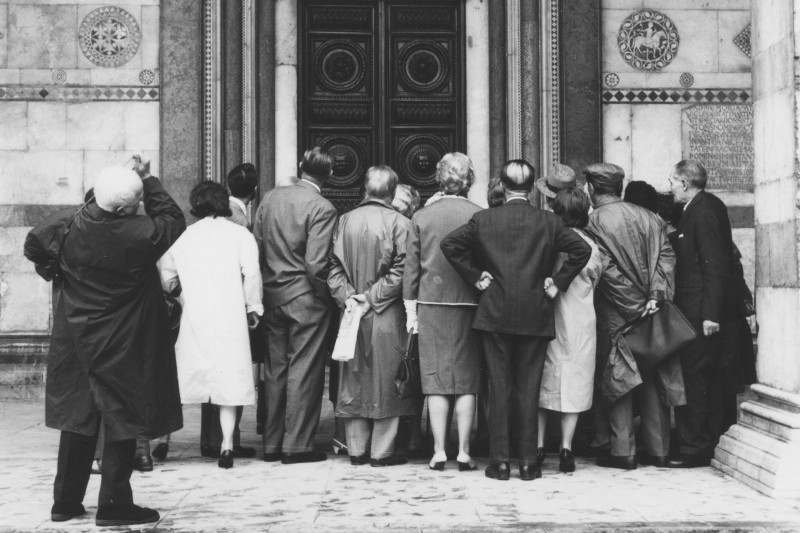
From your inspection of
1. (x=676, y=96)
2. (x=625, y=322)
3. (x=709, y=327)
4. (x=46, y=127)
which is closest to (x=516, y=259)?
(x=625, y=322)

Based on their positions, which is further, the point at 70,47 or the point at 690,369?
the point at 70,47

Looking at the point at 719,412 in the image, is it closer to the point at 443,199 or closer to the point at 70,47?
the point at 443,199

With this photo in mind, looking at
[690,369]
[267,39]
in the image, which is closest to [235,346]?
[690,369]

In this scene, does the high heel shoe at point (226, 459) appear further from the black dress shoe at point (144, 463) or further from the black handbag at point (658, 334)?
the black handbag at point (658, 334)

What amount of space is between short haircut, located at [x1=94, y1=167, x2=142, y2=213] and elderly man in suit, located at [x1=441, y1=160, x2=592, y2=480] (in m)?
2.09

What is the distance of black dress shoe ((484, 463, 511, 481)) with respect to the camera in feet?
21.2

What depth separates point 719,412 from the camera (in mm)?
7266

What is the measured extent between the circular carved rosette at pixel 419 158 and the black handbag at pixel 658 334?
4.40 meters

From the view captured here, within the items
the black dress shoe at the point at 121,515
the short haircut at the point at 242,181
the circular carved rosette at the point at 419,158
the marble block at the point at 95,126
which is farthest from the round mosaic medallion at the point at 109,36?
the black dress shoe at the point at 121,515

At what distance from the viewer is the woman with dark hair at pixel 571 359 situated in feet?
22.3

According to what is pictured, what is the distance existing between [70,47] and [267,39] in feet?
6.35

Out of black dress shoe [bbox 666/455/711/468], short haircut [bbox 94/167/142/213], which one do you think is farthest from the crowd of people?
short haircut [bbox 94/167/142/213]

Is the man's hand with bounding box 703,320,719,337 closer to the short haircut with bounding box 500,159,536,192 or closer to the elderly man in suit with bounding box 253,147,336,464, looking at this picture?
the short haircut with bounding box 500,159,536,192

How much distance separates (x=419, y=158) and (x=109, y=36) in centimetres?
332
